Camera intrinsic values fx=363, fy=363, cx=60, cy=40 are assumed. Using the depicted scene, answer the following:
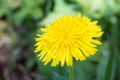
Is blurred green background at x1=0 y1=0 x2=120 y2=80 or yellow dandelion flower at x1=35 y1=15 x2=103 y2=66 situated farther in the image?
blurred green background at x1=0 y1=0 x2=120 y2=80

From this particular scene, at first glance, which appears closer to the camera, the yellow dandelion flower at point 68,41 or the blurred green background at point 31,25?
the yellow dandelion flower at point 68,41

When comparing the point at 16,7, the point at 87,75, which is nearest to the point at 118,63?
the point at 87,75

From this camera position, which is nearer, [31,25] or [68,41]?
[68,41]

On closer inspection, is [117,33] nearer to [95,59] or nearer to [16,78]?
[95,59]

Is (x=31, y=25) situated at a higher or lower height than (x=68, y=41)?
higher

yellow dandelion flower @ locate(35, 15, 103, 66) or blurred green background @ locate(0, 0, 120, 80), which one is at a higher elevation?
blurred green background @ locate(0, 0, 120, 80)
